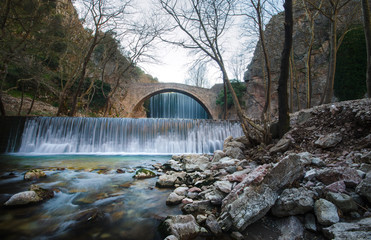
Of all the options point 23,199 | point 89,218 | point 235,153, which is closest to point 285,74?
point 235,153

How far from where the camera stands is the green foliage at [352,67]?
11930 millimetres

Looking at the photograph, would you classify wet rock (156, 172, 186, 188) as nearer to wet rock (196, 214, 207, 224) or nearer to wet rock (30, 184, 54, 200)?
wet rock (196, 214, 207, 224)

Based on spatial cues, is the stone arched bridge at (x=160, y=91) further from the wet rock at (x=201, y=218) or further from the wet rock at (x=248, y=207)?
the wet rock at (x=248, y=207)

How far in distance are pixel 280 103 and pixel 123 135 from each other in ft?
24.1

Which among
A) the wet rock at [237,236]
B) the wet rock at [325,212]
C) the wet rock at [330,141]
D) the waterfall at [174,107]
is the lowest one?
the wet rock at [237,236]

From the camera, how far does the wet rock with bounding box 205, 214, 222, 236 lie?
175 cm

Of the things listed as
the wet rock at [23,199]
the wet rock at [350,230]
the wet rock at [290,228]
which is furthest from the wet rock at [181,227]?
the wet rock at [23,199]

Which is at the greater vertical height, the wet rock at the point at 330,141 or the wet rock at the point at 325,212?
the wet rock at the point at 330,141

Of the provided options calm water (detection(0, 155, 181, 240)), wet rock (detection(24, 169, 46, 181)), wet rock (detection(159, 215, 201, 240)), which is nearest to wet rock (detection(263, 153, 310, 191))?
→ wet rock (detection(159, 215, 201, 240))

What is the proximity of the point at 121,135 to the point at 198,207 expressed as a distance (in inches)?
309

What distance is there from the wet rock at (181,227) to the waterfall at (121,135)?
7250 millimetres

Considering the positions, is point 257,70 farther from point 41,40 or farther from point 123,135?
point 41,40

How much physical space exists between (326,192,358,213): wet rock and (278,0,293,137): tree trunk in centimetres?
299

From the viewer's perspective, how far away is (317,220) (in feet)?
5.45
